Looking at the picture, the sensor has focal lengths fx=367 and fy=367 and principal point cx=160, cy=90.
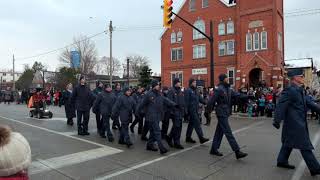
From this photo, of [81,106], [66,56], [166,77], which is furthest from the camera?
[66,56]

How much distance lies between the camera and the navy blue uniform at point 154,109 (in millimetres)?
9117

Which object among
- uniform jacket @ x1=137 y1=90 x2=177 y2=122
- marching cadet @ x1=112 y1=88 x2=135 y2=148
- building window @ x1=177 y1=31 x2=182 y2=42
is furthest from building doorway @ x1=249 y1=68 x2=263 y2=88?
uniform jacket @ x1=137 y1=90 x2=177 y2=122

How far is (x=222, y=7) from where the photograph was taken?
1697 inches

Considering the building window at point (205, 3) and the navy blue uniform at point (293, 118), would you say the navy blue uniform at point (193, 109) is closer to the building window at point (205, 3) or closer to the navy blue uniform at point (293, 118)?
the navy blue uniform at point (293, 118)

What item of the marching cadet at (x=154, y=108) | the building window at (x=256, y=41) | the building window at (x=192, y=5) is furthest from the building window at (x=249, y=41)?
the marching cadet at (x=154, y=108)

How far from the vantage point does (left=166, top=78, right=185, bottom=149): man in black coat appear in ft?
32.2

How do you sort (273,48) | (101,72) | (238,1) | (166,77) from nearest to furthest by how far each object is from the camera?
(273,48) < (238,1) < (166,77) < (101,72)

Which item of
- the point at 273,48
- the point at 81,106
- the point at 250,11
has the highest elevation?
the point at 250,11

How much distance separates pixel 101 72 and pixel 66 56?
19200 mm

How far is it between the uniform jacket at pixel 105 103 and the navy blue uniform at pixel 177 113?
7.46 feet

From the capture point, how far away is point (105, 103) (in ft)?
37.8

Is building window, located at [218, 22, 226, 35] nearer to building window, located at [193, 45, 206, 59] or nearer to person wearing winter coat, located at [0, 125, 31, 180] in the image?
building window, located at [193, 45, 206, 59]

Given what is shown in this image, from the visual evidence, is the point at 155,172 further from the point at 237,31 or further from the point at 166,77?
the point at 166,77

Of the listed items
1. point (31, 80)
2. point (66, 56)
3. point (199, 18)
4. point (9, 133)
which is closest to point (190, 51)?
point (199, 18)
